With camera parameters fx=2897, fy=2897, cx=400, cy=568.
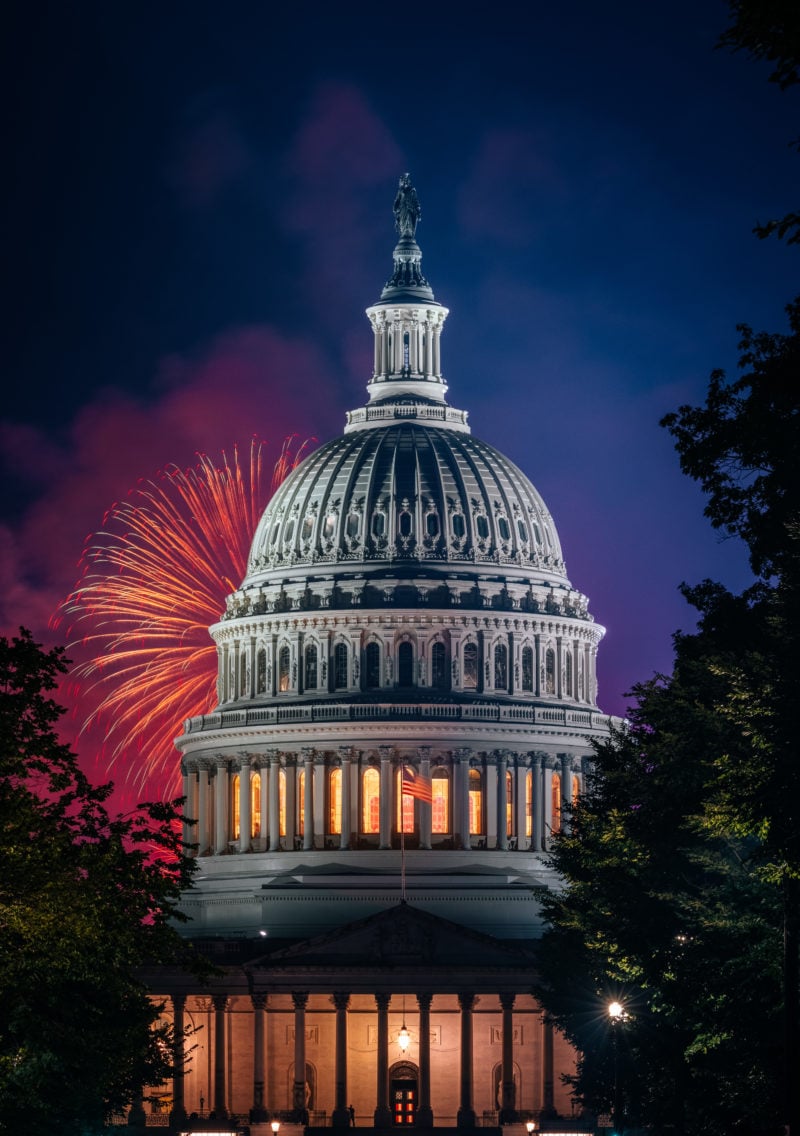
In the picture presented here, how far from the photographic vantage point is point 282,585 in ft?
622

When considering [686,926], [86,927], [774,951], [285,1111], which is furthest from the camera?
[285,1111]

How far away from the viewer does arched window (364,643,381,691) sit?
186 meters

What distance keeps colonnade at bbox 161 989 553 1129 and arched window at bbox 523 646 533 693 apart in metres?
32.2

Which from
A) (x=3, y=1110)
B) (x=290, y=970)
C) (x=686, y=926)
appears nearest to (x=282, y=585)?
(x=290, y=970)

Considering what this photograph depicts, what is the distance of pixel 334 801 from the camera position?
605ft

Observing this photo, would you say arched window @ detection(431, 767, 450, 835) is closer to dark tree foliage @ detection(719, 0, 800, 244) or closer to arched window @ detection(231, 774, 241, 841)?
arched window @ detection(231, 774, 241, 841)

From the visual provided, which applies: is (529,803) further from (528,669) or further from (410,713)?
(410,713)

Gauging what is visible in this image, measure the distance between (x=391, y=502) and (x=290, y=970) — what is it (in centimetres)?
4007

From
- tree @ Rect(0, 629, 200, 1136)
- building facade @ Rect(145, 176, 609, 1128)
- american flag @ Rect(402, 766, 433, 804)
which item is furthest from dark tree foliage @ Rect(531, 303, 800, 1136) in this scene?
american flag @ Rect(402, 766, 433, 804)

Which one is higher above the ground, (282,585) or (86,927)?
(282,585)

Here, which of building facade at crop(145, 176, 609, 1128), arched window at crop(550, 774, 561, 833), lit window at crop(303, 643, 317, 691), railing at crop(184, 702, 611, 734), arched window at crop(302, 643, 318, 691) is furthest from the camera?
lit window at crop(303, 643, 317, 691)

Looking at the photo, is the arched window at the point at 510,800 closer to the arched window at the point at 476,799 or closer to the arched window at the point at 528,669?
the arched window at the point at 476,799

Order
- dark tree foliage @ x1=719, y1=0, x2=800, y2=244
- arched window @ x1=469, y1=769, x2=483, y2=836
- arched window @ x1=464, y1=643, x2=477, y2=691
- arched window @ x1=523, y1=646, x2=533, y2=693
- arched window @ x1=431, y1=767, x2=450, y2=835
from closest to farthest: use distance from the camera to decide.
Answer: dark tree foliage @ x1=719, y1=0, x2=800, y2=244 → arched window @ x1=431, y1=767, x2=450, y2=835 → arched window @ x1=469, y1=769, x2=483, y2=836 → arched window @ x1=464, y1=643, x2=477, y2=691 → arched window @ x1=523, y1=646, x2=533, y2=693

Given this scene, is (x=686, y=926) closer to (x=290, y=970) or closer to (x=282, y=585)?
(x=290, y=970)
